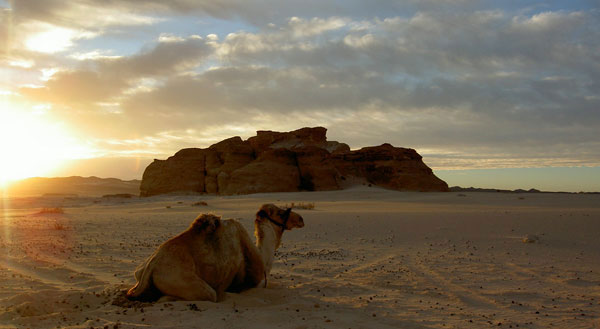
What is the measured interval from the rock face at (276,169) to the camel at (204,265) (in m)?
42.5

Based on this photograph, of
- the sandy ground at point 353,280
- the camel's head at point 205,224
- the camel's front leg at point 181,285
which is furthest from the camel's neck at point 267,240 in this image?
the camel's front leg at point 181,285

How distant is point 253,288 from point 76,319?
2644 millimetres

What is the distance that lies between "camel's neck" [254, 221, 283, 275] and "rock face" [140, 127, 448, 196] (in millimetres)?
41945

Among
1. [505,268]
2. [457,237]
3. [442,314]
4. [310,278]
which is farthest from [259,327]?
[457,237]

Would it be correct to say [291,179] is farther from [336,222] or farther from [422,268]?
[422,268]

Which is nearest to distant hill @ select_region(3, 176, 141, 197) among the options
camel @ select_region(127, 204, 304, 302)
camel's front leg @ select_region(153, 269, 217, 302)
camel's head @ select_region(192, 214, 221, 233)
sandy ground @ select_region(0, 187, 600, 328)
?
sandy ground @ select_region(0, 187, 600, 328)

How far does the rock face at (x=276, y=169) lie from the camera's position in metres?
52.3

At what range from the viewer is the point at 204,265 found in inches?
Result: 269

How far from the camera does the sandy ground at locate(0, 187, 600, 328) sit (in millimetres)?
6094

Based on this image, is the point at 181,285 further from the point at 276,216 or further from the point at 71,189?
the point at 71,189

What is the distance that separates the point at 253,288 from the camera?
7.67 metres

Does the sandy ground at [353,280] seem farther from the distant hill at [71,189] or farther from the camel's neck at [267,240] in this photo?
the distant hill at [71,189]

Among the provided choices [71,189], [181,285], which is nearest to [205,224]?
[181,285]

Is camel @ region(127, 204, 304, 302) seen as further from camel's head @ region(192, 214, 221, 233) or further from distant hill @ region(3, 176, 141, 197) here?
distant hill @ region(3, 176, 141, 197)
